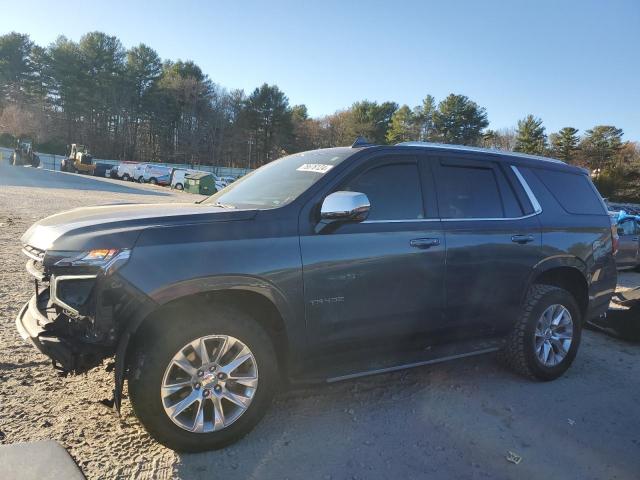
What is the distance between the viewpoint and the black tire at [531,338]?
164 inches

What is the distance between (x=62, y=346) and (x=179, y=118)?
82.4 m

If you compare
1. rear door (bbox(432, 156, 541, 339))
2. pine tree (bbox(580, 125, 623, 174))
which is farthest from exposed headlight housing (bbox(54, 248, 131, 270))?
pine tree (bbox(580, 125, 623, 174))

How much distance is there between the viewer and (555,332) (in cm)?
441

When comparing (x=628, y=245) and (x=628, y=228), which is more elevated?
(x=628, y=228)

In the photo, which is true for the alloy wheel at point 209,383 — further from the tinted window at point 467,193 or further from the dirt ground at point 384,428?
the tinted window at point 467,193

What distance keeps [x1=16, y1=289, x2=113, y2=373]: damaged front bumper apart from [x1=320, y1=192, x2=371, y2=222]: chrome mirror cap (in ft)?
4.99

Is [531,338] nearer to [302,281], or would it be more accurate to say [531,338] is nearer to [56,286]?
[302,281]

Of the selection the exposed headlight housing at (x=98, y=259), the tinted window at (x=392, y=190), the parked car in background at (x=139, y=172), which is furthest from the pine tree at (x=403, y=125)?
the exposed headlight housing at (x=98, y=259)

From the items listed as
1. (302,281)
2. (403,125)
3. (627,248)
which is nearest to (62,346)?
(302,281)

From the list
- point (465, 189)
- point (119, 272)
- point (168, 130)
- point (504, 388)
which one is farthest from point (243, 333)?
point (168, 130)

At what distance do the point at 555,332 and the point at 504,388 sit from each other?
78cm

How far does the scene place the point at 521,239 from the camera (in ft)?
13.4

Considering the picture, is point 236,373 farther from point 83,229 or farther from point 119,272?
point 83,229

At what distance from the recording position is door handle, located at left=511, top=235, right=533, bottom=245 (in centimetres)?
404
